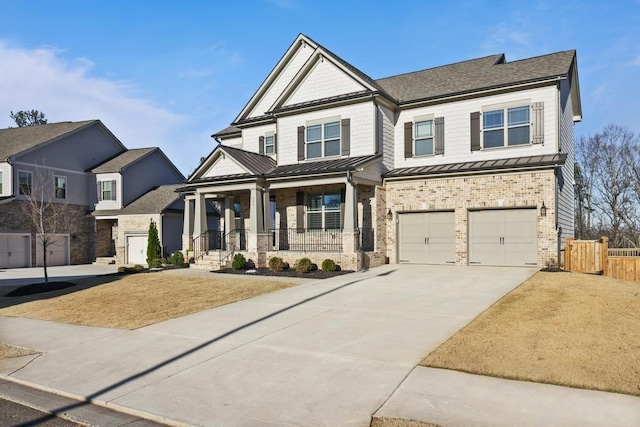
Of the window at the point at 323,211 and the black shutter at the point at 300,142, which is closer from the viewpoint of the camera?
the window at the point at 323,211

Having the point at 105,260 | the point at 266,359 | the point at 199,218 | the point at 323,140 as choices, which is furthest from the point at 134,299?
the point at 105,260

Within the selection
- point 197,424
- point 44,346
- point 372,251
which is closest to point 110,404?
point 197,424

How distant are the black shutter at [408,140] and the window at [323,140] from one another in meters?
3.05

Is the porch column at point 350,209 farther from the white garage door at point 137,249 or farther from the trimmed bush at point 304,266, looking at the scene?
the white garage door at point 137,249

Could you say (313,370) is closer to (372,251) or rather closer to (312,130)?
(372,251)

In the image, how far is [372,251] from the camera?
770 inches

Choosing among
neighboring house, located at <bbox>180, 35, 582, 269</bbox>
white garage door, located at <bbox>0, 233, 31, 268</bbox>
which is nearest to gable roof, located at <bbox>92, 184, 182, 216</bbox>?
white garage door, located at <bbox>0, 233, 31, 268</bbox>

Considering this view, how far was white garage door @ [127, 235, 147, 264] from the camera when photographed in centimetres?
2890

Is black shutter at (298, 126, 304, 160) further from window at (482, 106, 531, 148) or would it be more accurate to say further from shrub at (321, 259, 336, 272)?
window at (482, 106, 531, 148)

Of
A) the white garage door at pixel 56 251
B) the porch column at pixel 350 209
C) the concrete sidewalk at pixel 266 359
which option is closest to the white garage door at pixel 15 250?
the white garage door at pixel 56 251

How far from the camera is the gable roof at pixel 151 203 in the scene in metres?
29.0

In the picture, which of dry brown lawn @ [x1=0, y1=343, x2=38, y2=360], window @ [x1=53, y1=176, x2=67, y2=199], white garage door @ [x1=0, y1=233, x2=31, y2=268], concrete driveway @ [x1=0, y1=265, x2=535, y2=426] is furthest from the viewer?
window @ [x1=53, y1=176, x2=67, y2=199]

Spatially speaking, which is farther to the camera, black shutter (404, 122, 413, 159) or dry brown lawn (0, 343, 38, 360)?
black shutter (404, 122, 413, 159)

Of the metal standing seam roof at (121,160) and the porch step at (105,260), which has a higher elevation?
the metal standing seam roof at (121,160)
